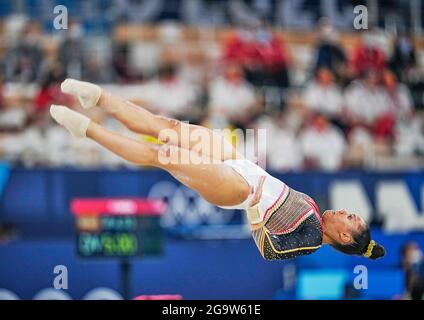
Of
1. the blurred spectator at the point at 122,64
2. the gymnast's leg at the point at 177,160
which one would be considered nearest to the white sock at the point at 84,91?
the gymnast's leg at the point at 177,160

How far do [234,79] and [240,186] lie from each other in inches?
141

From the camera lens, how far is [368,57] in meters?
8.97

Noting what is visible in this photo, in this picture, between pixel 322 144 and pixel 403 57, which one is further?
pixel 403 57

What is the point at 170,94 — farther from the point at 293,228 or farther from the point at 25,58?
the point at 293,228

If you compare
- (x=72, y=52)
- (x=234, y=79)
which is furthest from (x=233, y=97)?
(x=72, y=52)

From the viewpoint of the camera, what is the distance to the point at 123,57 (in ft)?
29.3

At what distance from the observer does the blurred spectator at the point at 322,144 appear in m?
8.46

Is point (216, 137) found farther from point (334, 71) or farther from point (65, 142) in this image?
point (334, 71)

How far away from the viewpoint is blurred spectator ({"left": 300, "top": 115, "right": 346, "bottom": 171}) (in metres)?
8.46

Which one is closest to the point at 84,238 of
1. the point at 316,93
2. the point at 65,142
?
the point at 65,142

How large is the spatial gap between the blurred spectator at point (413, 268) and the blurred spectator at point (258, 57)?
2.31 meters

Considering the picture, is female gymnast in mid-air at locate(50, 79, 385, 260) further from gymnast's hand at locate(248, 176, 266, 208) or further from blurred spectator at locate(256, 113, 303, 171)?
blurred spectator at locate(256, 113, 303, 171)

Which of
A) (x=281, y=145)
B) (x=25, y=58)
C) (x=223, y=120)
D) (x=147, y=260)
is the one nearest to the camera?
(x=147, y=260)
